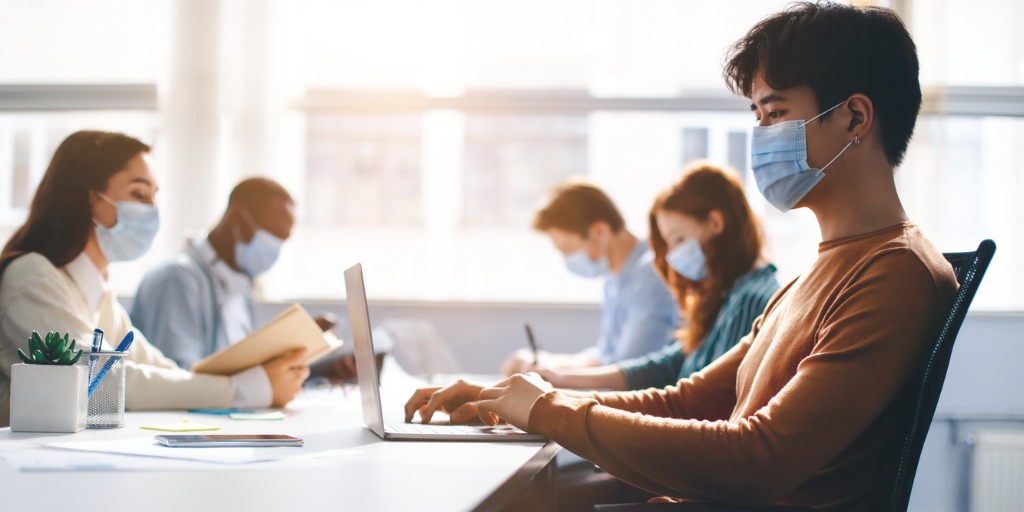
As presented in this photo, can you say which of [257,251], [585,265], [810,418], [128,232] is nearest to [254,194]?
[257,251]

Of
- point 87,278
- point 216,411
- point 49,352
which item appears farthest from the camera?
point 87,278

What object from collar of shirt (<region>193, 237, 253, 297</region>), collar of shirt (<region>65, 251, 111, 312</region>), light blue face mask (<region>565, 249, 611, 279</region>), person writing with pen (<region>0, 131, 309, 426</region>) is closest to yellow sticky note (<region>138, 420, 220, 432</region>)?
person writing with pen (<region>0, 131, 309, 426</region>)

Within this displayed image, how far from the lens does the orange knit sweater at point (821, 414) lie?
41.6 inches

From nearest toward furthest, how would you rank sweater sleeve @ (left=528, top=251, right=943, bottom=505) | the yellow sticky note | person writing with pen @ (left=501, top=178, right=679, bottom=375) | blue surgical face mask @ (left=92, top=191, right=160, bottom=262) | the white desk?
the white desk
sweater sleeve @ (left=528, top=251, right=943, bottom=505)
the yellow sticky note
blue surgical face mask @ (left=92, top=191, right=160, bottom=262)
person writing with pen @ (left=501, top=178, right=679, bottom=375)

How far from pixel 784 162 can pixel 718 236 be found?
1035 millimetres

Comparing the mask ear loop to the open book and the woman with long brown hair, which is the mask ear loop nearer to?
the open book

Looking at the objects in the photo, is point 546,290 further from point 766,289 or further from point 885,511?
point 885,511

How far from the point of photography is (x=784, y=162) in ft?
4.47

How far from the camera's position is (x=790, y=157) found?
135 cm

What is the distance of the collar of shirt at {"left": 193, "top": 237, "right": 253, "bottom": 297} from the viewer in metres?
3.04

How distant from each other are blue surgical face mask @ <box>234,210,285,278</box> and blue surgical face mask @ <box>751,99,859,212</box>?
2066mm

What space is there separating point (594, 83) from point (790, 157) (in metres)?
3.16

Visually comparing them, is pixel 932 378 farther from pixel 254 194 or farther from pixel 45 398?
pixel 254 194

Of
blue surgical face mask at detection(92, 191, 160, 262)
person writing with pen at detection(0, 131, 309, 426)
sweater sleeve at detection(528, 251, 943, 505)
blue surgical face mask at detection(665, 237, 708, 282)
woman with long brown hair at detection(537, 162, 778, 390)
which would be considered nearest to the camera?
sweater sleeve at detection(528, 251, 943, 505)
